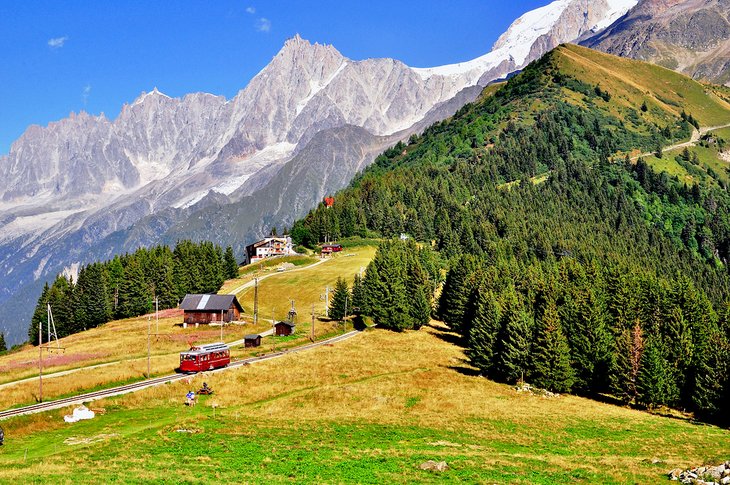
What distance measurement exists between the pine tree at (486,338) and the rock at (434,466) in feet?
166

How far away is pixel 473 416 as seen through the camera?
63.8 m

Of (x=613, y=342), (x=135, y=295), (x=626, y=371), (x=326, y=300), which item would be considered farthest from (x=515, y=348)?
(x=135, y=295)

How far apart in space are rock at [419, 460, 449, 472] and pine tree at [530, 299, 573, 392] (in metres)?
45.0

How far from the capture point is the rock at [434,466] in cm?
4044

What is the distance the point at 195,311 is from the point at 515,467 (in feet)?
329

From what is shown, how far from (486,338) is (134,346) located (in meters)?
60.2

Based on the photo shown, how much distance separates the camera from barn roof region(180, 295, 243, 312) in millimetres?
130750

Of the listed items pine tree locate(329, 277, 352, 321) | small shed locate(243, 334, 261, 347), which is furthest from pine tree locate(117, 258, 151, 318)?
small shed locate(243, 334, 261, 347)

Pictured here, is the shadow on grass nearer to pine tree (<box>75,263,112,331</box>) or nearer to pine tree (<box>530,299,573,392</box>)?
pine tree (<box>530,299,573,392</box>)

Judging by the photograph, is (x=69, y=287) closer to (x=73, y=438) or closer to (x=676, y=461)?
(x=73, y=438)

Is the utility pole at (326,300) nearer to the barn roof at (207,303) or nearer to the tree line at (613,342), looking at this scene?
the barn roof at (207,303)

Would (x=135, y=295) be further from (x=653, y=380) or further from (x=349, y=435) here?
(x=653, y=380)

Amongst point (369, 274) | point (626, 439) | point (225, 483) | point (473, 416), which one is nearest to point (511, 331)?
point (473, 416)

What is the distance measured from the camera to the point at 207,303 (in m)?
131
